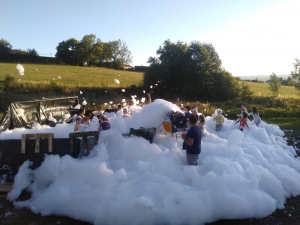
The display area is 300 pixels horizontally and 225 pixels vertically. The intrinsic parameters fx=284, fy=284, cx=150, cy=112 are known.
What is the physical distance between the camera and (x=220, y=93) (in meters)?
30.5

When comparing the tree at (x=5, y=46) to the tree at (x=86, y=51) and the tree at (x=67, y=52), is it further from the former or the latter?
the tree at (x=86, y=51)

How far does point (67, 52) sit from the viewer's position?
46062 millimetres

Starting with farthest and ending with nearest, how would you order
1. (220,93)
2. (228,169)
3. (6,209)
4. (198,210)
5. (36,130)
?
(220,93)
(36,130)
(228,169)
(6,209)
(198,210)

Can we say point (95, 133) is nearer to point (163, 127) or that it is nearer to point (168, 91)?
point (163, 127)

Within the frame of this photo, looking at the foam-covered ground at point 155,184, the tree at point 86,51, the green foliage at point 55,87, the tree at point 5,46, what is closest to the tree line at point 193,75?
the green foliage at point 55,87

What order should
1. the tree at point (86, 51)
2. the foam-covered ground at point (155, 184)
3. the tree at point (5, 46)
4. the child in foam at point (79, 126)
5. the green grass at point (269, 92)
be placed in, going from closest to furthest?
the foam-covered ground at point (155, 184), the child in foam at point (79, 126), the green grass at point (269, 92), the tree at point (86, 51), the tree at point (5, 46)

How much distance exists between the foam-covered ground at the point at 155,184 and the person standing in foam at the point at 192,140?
24 centimetres

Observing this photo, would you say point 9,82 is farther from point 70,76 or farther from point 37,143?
point 37,143

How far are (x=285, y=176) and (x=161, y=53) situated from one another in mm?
26642

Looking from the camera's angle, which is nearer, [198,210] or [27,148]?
[198,210]

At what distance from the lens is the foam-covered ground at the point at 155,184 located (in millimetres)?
5090

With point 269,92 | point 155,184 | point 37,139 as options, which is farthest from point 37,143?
point 269,92

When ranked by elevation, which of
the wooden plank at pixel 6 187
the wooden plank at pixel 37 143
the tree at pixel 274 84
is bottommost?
the wooden plank at pixel 6 187

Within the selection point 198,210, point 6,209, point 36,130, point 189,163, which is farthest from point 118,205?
point 36,130
